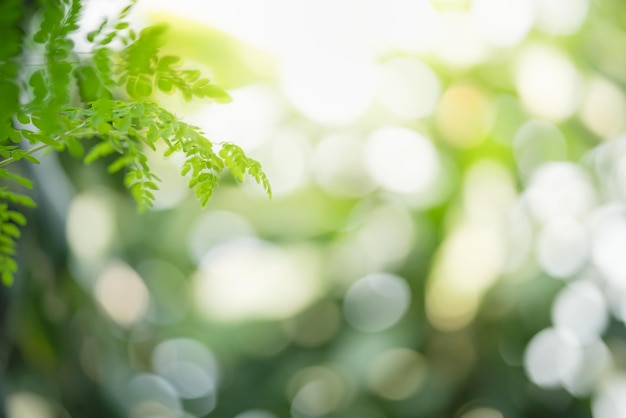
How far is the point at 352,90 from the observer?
2127mm

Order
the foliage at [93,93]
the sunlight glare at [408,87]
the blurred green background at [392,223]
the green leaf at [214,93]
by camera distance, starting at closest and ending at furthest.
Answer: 1. the foliage at [93,93]
2. the green leaf at [214,93]
3. the blurred green background at [392,223]
4. the sunlight glare at [408,87]

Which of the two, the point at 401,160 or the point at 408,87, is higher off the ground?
the point at 408,87

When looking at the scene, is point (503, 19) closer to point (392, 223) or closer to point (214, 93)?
point (392, 223)

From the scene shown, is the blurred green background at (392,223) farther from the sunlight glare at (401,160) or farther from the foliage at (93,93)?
the foliage at (93,93)

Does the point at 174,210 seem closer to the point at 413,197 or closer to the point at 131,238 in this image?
the point at 131,238

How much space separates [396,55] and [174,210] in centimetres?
77

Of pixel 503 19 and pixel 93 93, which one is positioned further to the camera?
pixel 503 19

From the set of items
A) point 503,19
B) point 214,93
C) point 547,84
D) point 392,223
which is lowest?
point 392,223

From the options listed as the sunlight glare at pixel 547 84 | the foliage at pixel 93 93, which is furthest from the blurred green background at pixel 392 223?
the foliage at pixel 93 93

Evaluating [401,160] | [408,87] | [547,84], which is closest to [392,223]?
[401,160]

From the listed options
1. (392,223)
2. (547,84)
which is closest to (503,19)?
(547,84)

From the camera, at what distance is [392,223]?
2045 mm

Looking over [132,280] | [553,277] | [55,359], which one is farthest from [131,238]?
[553,277]

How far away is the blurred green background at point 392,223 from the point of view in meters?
1.96
